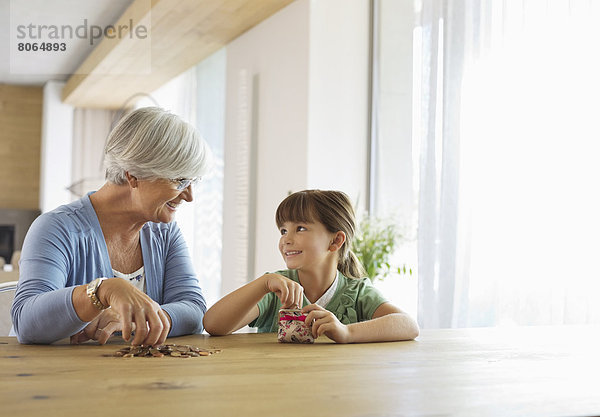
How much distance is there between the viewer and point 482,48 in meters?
3.32

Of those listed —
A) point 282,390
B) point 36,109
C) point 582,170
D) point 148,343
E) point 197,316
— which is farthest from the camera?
point 36,109

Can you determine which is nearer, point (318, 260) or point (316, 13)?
point (318, 260)

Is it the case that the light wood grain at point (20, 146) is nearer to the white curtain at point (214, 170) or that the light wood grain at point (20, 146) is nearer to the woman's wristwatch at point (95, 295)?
the white curtain at point (214, 170)

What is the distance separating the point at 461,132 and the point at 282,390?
2554 millimetres

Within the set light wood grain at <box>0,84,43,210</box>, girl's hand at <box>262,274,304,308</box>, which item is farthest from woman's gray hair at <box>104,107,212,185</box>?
light wood grain at <box>0,84,43,210</box>

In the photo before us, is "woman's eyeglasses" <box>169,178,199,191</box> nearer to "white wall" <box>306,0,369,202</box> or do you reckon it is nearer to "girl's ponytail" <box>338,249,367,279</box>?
"girl's ponytail" <box>338,249,367,279</box>

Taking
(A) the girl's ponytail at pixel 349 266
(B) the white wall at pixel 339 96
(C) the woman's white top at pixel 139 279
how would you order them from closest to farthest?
1. (C) the woman's white top at pixel 139 279
2. (A) the girl's ponytail at pixel 349 266
3. (B) the white wall at pixel 339 96

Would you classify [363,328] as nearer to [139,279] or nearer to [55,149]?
[139,279]

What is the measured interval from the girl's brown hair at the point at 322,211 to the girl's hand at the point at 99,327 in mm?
542

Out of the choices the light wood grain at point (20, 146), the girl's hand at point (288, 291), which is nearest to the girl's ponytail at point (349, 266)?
the girl's hand at point (288, 291)

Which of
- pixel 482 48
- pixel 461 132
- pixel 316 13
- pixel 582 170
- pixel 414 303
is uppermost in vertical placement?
pixel 316 13

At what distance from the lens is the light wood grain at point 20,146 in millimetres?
9344

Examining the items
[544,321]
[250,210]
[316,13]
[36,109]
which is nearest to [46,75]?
[36,109]

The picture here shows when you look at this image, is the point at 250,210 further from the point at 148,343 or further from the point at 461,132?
the point at 148,343
